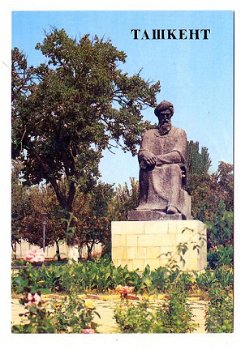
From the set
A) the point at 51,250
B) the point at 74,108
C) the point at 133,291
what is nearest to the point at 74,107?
the point at 74,108

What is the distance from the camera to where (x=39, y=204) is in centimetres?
1451

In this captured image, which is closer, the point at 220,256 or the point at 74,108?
the point at 220,256

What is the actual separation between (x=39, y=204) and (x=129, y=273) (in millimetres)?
4570

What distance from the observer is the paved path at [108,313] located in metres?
8.43

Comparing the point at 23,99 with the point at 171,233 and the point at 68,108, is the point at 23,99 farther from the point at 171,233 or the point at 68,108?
the point at 171,233

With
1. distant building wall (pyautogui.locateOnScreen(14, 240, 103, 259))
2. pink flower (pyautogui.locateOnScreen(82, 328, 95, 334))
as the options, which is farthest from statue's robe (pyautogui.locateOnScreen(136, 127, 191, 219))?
pink flower (pyautogui.locateOnScreen(82, 328, 95, 334))

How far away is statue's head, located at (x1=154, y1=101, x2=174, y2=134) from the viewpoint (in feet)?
35.7

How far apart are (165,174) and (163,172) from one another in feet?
0.12

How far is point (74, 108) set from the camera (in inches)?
527

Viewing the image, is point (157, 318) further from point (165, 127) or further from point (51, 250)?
point (51, 250)

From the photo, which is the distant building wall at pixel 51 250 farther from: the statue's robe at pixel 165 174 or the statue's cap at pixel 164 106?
the statue's cap at pixel 164 106

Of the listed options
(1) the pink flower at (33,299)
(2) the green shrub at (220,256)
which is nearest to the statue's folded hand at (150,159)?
(2) the green shrub at (220,256)
